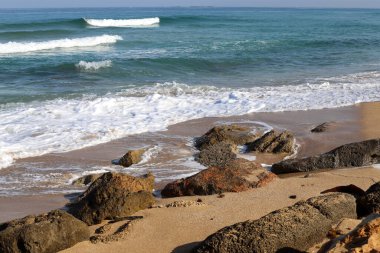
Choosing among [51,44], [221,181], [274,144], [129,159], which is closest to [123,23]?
[51,44]

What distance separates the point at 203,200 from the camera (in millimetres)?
6039

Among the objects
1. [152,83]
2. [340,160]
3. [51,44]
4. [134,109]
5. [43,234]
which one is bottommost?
[152,83]

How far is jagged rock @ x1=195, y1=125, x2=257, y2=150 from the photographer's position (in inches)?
354

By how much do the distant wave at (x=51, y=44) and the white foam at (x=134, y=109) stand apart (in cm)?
1227

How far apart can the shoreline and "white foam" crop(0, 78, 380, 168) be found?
1.24 feet

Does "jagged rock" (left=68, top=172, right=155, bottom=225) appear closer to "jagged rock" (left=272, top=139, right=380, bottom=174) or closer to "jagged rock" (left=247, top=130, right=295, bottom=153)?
"jagged rock" (left=272, top=139, right=380, bottom=174)

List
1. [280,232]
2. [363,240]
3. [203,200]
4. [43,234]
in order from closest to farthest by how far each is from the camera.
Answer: [363,240] < [280,232] < [43,234] < [203,200]

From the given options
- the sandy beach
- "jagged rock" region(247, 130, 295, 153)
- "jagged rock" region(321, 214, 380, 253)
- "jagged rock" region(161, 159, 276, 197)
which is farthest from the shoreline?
"jagged rock" region(321, 214, 380, 253)

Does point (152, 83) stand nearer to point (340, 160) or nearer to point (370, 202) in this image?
point (340, 160)

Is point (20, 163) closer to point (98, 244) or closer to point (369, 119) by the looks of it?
point (98, 244)

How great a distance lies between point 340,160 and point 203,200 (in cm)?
249

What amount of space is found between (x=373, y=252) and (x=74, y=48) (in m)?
25.5

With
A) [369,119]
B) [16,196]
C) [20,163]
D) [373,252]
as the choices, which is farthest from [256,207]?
[369,119]

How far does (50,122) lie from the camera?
1069cm
